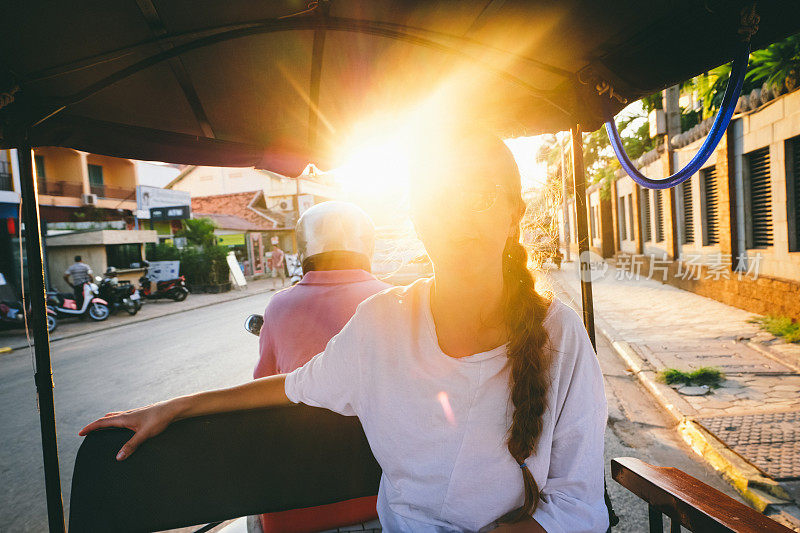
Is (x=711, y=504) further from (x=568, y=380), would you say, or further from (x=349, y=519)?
(x=349, y=519)

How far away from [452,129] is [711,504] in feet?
4.78

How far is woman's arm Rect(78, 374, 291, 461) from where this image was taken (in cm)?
159

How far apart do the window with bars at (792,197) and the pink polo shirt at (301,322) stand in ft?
28.4

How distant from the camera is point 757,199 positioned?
940 cm

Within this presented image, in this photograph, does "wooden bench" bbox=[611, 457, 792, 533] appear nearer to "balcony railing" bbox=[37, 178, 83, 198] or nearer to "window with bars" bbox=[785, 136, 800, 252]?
"window with bars" bbox=[785, 136, 800, 252]

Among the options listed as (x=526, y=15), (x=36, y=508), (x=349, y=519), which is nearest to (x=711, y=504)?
(x=349, y=519)

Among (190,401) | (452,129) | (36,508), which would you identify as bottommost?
(36,508)

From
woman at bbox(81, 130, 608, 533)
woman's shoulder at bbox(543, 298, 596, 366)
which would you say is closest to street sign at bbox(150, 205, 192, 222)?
woman at bbox(81, 130, 608, 533)

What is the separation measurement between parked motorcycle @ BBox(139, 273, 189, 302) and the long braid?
18.8 metres

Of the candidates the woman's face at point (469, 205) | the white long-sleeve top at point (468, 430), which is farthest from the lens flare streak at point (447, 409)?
the woman's face at point (469, 205)

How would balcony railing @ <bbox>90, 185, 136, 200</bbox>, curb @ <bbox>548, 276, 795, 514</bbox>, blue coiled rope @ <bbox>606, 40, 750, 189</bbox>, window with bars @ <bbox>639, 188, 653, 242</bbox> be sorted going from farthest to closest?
balcony railing @ <bbox>90, 185, 136, 200</bbox>, window with bars @ <bbox>639, 188, 653, 242</bbox>, curb @ <bbox>548, 276, 795, 514</bbox>, blue coiled rope @ <bbox>606, 40, 750, 189</bbox>

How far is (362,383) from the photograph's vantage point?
62.7 inches

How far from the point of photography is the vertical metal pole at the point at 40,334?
2076mm

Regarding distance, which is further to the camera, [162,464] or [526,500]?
[162,464]
